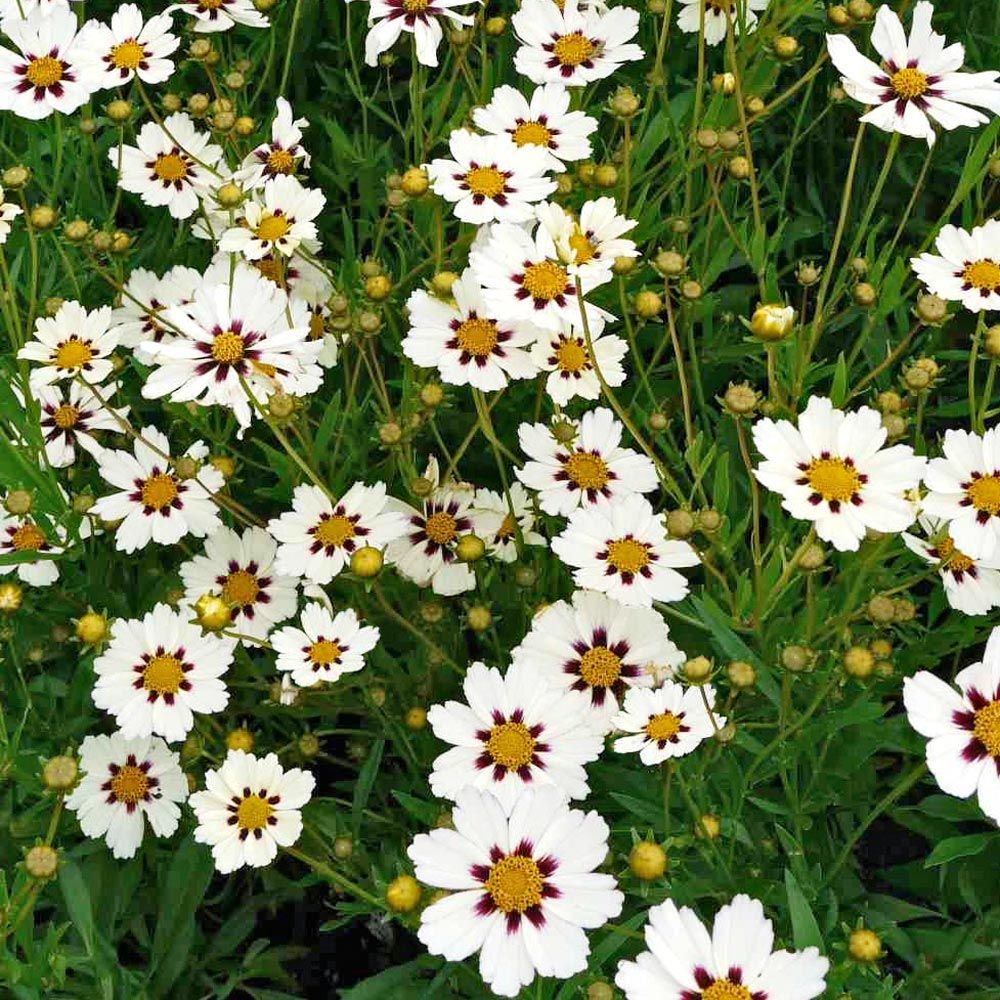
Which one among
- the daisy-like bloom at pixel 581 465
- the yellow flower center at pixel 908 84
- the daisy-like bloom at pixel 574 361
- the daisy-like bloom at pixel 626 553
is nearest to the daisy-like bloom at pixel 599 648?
the daisy-like bloom at pixel 626 553

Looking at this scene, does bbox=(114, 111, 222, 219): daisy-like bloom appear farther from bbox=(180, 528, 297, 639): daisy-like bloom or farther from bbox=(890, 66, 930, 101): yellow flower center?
bbox=(890, 66, 930, 101): yellow flower center

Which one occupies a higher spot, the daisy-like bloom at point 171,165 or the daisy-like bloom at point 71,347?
the daisy-like bloom at point 171,165

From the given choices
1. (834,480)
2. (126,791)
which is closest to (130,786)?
(126,791)

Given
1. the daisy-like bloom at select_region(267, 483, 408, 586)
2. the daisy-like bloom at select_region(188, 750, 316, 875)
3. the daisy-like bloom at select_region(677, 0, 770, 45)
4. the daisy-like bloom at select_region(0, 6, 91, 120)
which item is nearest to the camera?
the daisy-like bloom at select_region(188, 750, 316, 875)

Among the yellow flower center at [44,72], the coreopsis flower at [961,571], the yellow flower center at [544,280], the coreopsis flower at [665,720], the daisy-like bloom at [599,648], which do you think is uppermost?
the yellow flower center at [44,72]

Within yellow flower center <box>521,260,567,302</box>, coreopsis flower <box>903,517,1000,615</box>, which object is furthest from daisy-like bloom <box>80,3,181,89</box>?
coreopsis flower <box>903,517,1000,615</box>

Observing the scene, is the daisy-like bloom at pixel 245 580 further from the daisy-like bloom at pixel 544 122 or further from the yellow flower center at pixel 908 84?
the yellow flower center at pixel 908 84

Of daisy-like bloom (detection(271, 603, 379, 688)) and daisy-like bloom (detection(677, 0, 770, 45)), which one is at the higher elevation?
daisy-like bloom (detection(677, 0, 770, 45))
